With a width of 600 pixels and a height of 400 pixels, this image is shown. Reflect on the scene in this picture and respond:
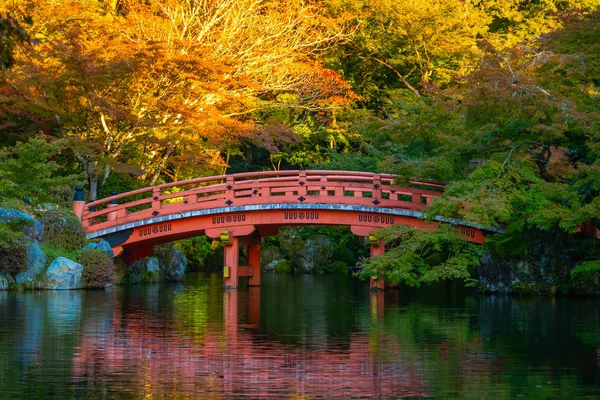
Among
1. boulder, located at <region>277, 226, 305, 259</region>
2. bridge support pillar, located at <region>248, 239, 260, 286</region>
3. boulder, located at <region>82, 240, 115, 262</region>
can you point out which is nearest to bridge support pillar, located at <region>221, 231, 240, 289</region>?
bridge support pillar, located at <region>248, 239, 260, 286</region>

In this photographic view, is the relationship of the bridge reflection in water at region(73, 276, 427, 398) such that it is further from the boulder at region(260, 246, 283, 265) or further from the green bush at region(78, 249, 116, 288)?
the boulder at region(260, 246, 283, 265)

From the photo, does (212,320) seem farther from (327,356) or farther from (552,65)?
(552,65)

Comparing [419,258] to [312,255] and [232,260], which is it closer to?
[232,260]

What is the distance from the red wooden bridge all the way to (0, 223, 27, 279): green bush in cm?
324

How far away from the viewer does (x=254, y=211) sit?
25.4m

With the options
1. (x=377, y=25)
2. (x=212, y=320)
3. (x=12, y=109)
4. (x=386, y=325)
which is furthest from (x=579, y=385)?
(x=377, y=25)

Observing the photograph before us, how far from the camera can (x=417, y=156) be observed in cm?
2950

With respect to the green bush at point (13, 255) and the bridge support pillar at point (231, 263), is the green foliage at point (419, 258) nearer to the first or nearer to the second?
the bridge support pillar at point (231, 263)

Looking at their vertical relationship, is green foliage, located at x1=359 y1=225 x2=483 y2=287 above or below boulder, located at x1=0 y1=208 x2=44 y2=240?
below

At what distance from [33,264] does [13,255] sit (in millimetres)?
795

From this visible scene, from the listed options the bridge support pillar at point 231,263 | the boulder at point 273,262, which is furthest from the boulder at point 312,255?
the bridge support pillar at point 231,263

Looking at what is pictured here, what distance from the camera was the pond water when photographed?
1002cm

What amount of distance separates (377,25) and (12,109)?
14.6 m

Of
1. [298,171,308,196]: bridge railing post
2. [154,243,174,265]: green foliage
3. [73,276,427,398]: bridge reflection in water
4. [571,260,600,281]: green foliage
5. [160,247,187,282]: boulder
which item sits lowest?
[73,276,427,398]: bridge reflection in water
